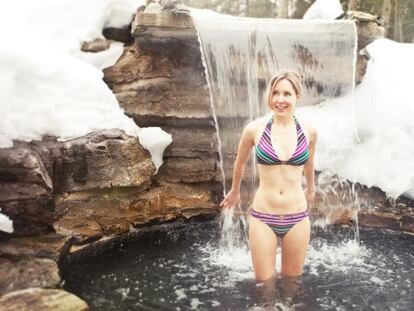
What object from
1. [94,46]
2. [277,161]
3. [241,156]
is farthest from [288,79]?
[94,46]

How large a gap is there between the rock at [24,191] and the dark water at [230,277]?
627mm

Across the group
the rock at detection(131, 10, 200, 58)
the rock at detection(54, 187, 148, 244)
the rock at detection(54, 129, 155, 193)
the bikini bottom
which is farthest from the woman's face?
the rock at detection(131, 10, 200, 58)

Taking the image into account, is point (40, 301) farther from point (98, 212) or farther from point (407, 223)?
point (407, 223)

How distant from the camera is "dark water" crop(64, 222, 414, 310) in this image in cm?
379

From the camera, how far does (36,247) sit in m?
4.41

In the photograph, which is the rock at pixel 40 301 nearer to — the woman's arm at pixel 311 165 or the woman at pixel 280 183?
the woman at pixel 280 183

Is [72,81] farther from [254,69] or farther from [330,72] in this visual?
[330,72]

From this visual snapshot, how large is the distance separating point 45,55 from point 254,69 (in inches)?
120

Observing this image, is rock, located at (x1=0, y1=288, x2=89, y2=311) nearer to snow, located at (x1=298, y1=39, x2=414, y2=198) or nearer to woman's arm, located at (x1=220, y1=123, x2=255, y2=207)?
woman's arm, located at (x1=220, y1=123, x2=255, y2=207)

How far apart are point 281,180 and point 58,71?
11.4 ft

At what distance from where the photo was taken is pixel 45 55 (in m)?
5.66

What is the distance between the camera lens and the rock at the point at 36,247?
416 cm

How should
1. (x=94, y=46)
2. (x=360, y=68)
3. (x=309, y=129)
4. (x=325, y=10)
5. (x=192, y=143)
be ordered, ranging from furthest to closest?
1. (x=325, y=10)
2. (x=360, y=68)
3. (x=94, y=46)
4. (x=192, y=143)
5. (x=309, y=129)

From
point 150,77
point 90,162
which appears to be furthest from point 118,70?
point 90,162
